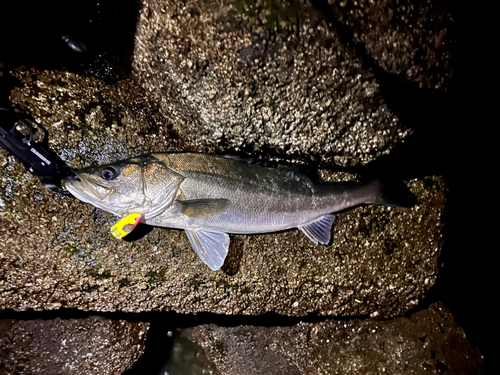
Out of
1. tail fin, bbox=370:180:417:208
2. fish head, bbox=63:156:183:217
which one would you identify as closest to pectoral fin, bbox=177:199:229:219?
fish head, bbox=63:156:183:217

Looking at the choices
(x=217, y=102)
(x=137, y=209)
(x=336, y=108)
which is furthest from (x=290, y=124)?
(x=137, y=209)

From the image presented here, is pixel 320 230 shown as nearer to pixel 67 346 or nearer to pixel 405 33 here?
pixel 405 33

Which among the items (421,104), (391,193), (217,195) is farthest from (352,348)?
(421,104)

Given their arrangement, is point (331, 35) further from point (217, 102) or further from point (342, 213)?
point (342, 213)

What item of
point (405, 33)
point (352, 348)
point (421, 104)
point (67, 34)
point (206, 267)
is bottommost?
point (352, 348)

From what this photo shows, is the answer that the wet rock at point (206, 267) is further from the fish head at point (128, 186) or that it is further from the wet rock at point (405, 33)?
the wet rock at point (405, 33)

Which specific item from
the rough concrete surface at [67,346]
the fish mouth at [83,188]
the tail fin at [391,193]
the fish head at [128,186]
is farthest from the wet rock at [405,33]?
the rough concrete surface at [67,346]
